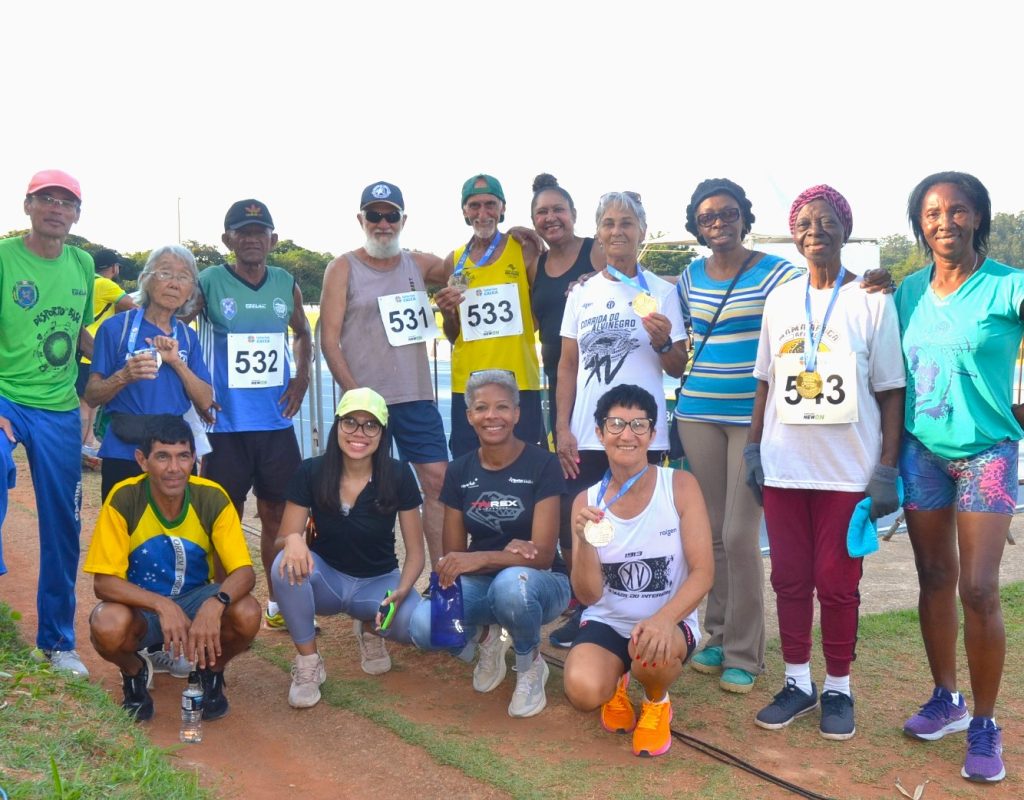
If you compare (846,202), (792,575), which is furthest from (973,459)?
(846,202)

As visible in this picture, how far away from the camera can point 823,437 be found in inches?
154

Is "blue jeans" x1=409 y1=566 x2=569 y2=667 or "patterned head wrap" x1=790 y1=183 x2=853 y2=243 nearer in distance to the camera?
"patterned head wrap" x1=790 y1=183 x2=853 y2=243

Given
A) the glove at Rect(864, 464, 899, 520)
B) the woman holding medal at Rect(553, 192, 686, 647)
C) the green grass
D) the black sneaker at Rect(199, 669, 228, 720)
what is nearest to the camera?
the green grass

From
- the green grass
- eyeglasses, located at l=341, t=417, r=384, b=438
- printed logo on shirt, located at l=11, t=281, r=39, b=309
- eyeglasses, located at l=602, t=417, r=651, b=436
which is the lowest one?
the green grass

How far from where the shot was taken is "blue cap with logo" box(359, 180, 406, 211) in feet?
17.0

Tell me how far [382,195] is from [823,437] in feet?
8.59

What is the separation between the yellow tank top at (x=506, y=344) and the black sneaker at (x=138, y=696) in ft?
7.04

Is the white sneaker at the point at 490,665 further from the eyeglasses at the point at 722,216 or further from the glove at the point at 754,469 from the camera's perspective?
the eyeglasses at the point at 722,216

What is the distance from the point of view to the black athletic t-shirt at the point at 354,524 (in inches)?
180

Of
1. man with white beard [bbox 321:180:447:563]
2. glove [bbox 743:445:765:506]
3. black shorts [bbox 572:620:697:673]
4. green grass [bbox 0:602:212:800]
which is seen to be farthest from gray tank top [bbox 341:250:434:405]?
green grass [bbox 0:602:212:800]

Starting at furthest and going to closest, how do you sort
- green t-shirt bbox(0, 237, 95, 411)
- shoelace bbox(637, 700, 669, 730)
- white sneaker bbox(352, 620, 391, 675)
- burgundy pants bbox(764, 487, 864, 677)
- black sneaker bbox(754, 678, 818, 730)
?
1. white sneaker bbox(352, 620, 391, 675)
2. green t-shirt bbox(0, 237, 95, 411)
3. black sneaker bbox(754, 678, 818, 730)
4. burgundy pants bbox(764, 487, 864, 677)
5. shoelace bbox(637, 700, 669, 730)

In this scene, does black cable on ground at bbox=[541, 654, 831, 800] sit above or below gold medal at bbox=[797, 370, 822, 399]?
below

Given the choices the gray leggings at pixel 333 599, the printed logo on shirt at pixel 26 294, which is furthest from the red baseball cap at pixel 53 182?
the gray leggings at pixel 333 599

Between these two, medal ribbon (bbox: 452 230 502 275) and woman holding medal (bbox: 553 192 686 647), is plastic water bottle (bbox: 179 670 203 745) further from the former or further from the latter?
medal ribbon (bbox: 452 230 502 275)
